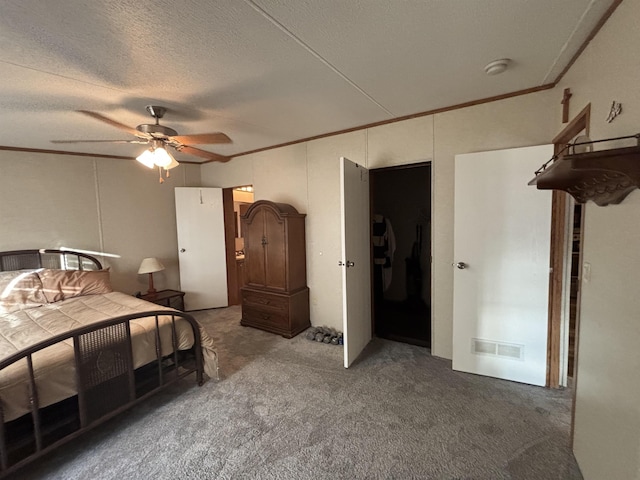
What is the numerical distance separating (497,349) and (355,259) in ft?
4.81

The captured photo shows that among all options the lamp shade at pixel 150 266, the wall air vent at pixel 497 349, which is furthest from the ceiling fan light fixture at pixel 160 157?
the wall air vent at pixel 497 349

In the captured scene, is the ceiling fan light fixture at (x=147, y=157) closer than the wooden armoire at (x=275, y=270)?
Yes

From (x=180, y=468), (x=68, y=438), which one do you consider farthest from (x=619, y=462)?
(x=68, y=438)

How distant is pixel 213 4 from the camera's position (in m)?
1.29

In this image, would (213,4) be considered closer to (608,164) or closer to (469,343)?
(608,164)

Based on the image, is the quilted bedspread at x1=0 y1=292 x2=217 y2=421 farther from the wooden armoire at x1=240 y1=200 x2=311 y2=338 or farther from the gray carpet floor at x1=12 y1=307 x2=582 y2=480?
the wooden armoire at x1=240 y1=200 x2=311 y2=338

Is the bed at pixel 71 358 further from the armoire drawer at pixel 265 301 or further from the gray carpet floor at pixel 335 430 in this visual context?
the armoire drawer at pixel 265 301

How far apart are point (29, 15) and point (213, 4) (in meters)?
0.86

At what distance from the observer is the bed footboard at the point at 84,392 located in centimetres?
157

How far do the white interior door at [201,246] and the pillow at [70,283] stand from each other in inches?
48.6

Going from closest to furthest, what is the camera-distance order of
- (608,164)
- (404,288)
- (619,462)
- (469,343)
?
(608,164)
(619,462)
(469,343)
(404,288)

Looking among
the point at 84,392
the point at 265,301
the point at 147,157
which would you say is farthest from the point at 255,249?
the point at 84,392

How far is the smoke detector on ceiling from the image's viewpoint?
1852mm

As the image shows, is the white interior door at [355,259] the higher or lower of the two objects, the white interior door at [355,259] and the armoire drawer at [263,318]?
the higher
